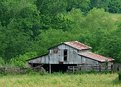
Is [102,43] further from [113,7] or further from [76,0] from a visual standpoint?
[113,7]

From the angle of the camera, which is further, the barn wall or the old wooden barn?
the barn wall

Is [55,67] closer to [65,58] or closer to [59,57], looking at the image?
[59,57]

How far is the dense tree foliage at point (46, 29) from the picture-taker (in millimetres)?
70875

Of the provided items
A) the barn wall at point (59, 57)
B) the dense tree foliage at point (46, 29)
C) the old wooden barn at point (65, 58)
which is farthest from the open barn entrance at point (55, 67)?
the dense tree foliage at point (46, 29)

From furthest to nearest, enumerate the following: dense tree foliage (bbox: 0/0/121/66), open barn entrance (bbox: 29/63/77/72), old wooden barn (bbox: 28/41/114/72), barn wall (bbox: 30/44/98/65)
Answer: dense tree foliage (bbox: 0/0/121/66) < open barn entrance (bbox: 29/63/77/72) < barn wall (bbox: 30/44/98/65) < old wooden barn (bbox: 28/41/114/72)

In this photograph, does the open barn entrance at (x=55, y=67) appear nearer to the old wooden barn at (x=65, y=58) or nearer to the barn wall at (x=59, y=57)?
the old wooden barn at (x=65, y=58)

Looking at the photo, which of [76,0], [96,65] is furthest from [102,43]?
[76,0]

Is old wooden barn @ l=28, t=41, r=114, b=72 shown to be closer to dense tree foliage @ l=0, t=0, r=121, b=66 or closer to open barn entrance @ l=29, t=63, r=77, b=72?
open barn entrance @ l=29, t=63, r=77, b=72

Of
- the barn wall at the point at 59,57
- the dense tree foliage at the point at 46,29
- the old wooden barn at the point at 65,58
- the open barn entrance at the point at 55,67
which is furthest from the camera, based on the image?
the dense tree foliage at the point at 46,29

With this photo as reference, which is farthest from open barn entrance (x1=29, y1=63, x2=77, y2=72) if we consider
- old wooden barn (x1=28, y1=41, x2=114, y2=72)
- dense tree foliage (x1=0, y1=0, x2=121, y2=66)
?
dense tree foliage (x1=0, y1=0, x2=121, y2=66)

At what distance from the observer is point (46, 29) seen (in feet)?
296

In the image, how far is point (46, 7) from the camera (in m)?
96.0

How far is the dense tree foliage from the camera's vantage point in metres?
70.9

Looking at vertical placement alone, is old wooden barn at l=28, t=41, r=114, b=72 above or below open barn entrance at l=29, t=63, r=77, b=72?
above
